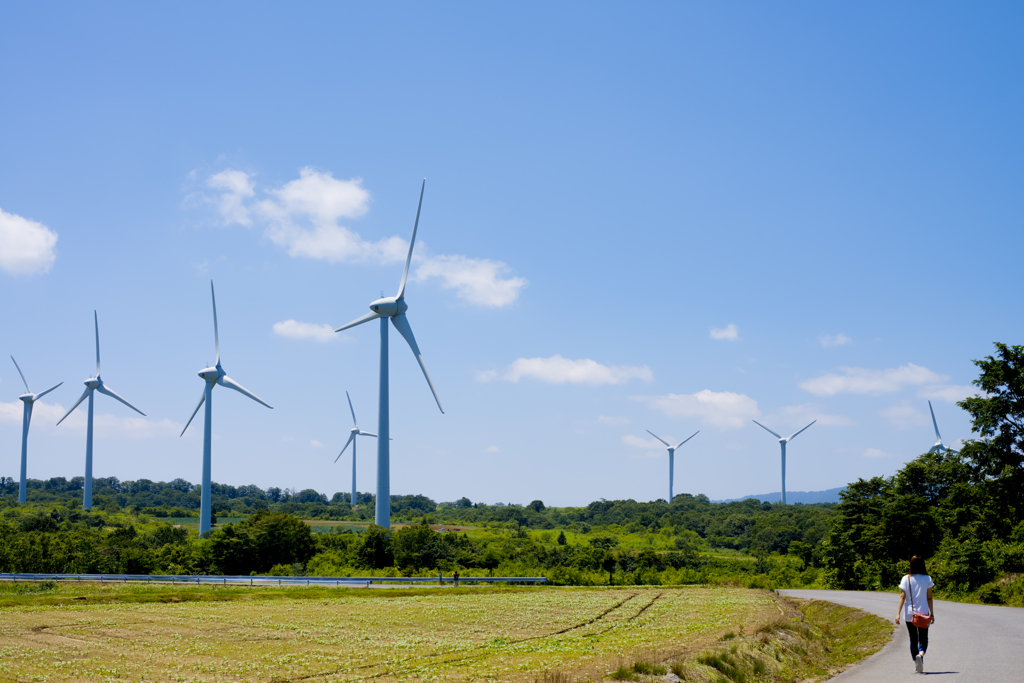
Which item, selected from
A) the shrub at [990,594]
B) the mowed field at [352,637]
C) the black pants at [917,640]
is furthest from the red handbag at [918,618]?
the shrub at [990,594]

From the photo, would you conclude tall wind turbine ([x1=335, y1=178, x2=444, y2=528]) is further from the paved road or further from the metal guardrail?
the paved road

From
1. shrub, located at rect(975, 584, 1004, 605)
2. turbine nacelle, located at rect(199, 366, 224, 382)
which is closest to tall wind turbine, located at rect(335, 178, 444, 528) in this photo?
turbine nacelle, located at rect(199, 366, 224, 382)

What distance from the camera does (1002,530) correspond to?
158 feet

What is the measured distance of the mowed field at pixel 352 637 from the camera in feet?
71.9

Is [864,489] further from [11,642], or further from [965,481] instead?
[11,642]

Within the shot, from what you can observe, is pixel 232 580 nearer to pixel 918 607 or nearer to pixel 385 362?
pixel 385 362

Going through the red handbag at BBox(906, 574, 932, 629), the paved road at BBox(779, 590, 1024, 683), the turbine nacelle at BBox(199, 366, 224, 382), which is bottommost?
the paved road at BBox(779, 590, 1024, 683)

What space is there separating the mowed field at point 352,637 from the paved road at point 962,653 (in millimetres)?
6020

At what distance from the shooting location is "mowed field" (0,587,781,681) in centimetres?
2192

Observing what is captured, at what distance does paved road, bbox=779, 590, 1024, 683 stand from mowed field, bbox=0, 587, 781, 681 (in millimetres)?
6020

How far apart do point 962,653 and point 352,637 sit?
21.6 m

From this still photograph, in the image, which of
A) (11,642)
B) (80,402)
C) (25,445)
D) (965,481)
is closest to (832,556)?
(965,481)

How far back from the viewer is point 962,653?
64.1 feet

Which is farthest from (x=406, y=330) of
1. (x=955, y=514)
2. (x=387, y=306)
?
(x=955, y=514)
